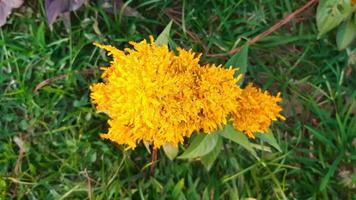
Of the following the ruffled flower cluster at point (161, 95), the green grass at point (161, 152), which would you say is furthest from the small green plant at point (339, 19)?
the ruffled flower cluster at point (161, 95)

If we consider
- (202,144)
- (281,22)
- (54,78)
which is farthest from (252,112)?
(54,78)

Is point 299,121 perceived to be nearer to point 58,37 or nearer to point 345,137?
point 345,137

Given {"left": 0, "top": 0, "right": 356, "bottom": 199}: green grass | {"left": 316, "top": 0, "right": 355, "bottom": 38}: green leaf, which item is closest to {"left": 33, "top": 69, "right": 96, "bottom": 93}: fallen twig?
{"left": 0, "top": 0, "right": 356, "bottom": 199}: green grass

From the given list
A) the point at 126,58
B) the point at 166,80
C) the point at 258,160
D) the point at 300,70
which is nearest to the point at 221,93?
the point at 166,80

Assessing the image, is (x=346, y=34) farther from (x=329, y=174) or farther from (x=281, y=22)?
(x=329, y=174)

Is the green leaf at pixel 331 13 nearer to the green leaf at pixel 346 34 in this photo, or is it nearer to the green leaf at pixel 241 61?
the green leaf at pixel 346 34
